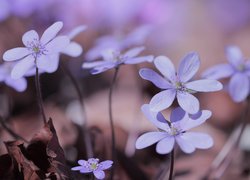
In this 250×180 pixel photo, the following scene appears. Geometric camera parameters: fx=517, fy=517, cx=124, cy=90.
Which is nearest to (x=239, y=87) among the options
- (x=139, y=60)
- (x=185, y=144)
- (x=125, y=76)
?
(x=139, y=60)

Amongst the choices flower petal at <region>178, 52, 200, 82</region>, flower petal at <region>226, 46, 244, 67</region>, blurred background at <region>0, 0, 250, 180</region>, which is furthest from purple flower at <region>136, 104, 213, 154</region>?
flower petal at <region>226, 46, 244, 67</region>

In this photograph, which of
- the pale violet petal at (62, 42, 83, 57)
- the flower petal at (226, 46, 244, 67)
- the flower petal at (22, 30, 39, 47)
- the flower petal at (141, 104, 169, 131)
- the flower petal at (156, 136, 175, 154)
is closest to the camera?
the flower petal at (156, 136, 175, 154)

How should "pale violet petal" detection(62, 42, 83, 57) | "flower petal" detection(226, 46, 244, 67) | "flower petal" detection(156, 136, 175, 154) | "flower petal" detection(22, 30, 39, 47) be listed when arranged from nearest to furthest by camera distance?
"flower petal" detection(156, 136, 175, 154)
"flower petal" detection(22, 30, 39, 47)
"pale violet petal" detection(62, 42, 83, 57)
"flower petal" detection(226, 46, 244, 67)

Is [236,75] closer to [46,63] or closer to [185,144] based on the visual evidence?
[185,144]

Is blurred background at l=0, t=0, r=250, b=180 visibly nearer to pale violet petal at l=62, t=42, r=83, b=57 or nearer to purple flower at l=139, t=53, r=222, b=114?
pale violet petal at l=62, t=42, r=83, b=57

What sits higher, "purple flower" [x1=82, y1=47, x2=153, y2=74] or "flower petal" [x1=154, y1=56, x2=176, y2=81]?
"purple flower" [x1=82, y1=47, x2=153, y2=74]

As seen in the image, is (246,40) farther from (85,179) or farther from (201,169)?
(85,179)

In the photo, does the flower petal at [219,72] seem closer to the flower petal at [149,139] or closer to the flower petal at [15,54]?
the flower petal at [149,139]
